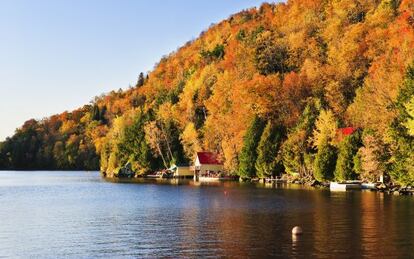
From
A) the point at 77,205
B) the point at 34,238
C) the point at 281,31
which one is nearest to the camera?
the point at 34,238

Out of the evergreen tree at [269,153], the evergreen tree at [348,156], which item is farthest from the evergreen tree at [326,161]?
the evergreen tree at [269,153]

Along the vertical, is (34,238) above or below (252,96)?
below

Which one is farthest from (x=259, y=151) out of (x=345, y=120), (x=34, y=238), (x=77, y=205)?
(x=34, y=238)

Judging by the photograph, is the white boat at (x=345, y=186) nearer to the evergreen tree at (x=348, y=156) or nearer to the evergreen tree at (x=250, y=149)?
the evergreen tree at (x=348, y=156)

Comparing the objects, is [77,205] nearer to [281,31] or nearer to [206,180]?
[206,180]

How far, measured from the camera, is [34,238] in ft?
145

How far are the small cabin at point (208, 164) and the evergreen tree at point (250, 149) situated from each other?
18431 millimetres

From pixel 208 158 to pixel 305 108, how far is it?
3714 centimetres

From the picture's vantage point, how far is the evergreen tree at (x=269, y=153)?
121 metres

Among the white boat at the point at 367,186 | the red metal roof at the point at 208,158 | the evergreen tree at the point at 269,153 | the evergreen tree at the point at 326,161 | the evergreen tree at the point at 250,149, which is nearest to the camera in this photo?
the white boat at the point at 367,186

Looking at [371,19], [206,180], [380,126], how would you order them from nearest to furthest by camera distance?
[380,126] < [206,180] < [371,19]

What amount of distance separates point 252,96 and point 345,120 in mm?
26942

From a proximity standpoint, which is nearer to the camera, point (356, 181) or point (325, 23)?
point (356, 181)

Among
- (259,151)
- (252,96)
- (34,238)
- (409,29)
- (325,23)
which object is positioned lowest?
→ (34,238)
